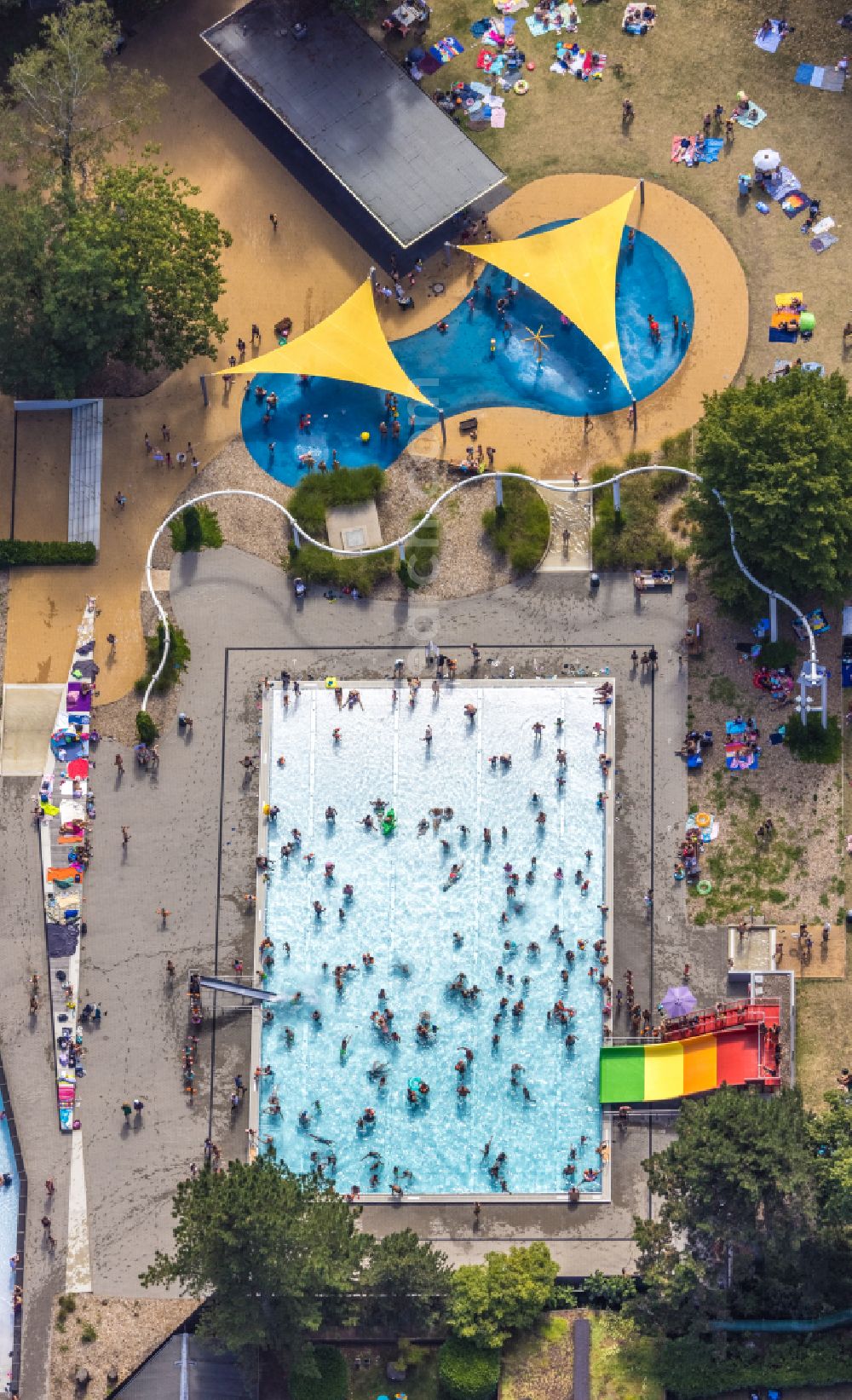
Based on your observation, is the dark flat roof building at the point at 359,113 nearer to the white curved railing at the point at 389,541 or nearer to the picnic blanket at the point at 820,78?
the white curved railing at the point at 389,541

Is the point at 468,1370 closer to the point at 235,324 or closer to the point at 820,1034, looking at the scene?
the point at 820,1034

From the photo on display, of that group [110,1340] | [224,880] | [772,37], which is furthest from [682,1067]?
[772,37]

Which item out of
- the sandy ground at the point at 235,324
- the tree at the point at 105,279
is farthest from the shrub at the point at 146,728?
the tree at the point at 105,279

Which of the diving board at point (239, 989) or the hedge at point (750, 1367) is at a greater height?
the diving board at point (239, 989)

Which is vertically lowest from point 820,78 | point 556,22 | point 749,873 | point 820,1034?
point 820,1034

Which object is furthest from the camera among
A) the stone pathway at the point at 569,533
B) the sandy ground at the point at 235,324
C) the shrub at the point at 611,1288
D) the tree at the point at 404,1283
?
the sandy ground at the point at 235,324
